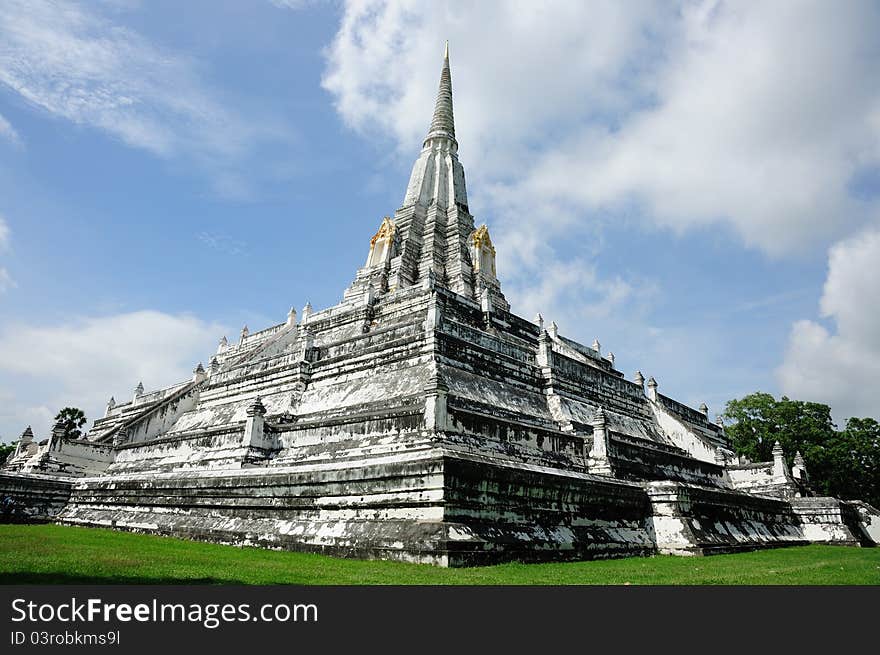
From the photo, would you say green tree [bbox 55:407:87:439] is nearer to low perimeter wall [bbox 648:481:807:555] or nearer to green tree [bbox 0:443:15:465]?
green tree [bbox 0:443:15:465]

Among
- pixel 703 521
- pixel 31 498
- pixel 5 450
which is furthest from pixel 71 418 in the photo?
pixel 703 521

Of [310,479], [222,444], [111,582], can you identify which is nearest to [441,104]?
[222,444]

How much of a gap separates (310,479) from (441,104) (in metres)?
38.4

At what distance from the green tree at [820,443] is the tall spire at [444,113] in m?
28.6

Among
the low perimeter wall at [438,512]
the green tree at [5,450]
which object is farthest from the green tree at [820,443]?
the green tree at [5,450]

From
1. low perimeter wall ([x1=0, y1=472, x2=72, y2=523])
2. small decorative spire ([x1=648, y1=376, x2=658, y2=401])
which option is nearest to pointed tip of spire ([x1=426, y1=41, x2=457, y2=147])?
small decorative spire ([x1=648, y1=376, x2=658, y2=401])

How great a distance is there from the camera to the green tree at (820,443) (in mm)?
34000

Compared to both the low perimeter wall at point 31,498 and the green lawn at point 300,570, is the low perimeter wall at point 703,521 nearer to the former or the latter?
the green lawn at point 300,570

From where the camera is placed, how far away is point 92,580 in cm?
621

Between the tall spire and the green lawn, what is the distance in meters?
36.8

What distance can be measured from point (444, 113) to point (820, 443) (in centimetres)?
3377

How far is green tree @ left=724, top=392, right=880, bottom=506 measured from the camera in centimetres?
3400

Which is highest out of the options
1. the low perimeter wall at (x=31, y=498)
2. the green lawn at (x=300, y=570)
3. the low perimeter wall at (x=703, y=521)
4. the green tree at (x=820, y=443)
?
the green tree at (x=820, y=443)

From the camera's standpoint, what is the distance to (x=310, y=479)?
1251 centimetres
